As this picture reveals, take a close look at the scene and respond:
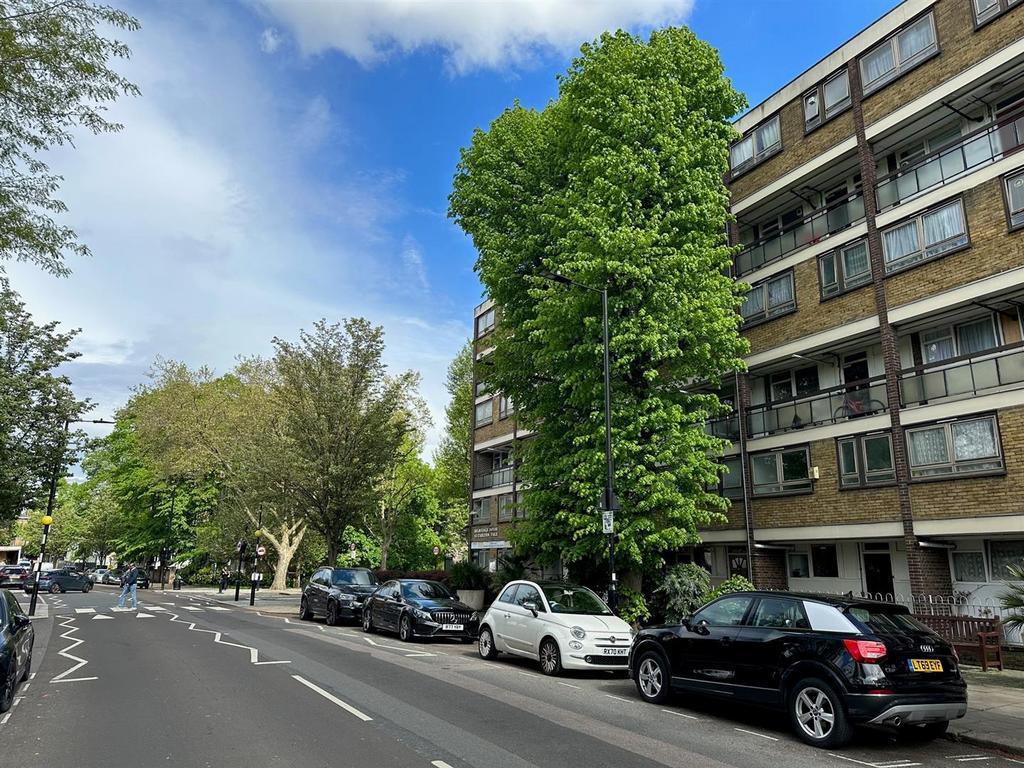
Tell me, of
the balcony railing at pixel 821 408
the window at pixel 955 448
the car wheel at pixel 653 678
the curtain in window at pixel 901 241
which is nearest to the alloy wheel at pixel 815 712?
the car wheel at pixel 653 678

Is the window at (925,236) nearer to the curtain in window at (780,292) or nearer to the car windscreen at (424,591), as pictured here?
the curtain in window at (780,292)

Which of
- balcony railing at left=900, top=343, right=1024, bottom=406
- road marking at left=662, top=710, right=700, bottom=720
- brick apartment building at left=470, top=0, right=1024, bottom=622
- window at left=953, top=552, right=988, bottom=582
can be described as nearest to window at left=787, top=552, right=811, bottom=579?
brick apartment building at left=470, top=0, right=1024, bottom=622

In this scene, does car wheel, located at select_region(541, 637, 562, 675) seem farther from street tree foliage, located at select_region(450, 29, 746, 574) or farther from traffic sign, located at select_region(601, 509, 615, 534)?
street tree foliage, located at select_region(450, 29, 746, 574)

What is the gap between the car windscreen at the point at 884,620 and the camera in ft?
25.2

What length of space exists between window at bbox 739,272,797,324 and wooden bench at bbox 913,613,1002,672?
936cm

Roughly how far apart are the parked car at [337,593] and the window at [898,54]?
20.3m

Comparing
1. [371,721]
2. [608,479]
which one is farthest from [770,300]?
[371,721]

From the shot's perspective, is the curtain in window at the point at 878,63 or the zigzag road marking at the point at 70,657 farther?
the curtain in window at the point at 878,63

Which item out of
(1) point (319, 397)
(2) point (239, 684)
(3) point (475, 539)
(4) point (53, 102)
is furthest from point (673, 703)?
(3) point (475, 539)

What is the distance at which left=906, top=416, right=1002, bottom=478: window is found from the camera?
1515 centimetres

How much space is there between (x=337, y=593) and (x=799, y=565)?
13747mm

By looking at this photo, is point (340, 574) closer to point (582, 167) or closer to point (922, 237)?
point (582, 167)

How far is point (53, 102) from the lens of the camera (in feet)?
34.8

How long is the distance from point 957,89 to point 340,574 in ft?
71.4
